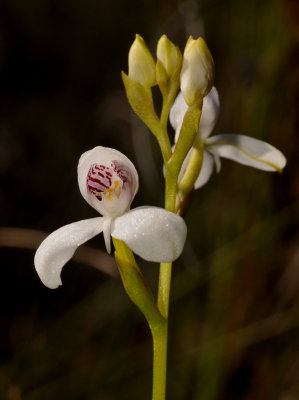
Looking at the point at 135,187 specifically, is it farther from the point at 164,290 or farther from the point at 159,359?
the point at 159,359

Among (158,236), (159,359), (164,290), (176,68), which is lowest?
(159,359)

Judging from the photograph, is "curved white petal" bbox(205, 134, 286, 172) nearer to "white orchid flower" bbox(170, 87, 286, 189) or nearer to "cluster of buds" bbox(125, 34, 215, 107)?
"white orchid flower" bbox(170, 87, 286, 189)

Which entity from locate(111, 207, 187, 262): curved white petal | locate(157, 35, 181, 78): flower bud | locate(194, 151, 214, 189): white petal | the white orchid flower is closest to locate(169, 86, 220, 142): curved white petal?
the white orchid flower

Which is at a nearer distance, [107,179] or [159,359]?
[159,359]

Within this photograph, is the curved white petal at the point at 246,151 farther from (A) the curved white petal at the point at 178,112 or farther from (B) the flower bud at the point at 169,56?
(B) the flower bud at the point at 169,56

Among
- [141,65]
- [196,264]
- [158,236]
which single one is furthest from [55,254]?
[196,264]

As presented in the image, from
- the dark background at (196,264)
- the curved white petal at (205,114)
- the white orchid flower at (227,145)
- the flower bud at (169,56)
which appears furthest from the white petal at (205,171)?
the dark background at (196,264)

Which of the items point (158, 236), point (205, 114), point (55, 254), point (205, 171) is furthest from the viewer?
point (205, 171)

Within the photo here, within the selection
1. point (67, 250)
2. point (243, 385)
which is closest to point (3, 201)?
point (243, 385)
